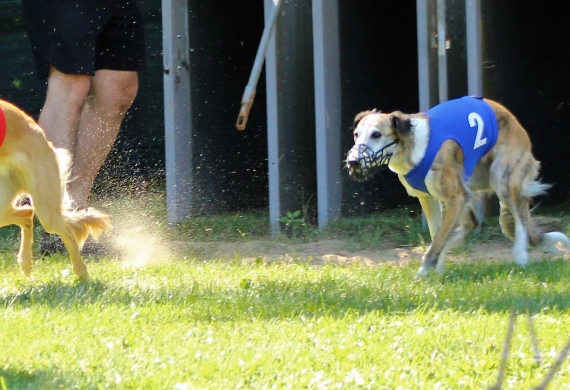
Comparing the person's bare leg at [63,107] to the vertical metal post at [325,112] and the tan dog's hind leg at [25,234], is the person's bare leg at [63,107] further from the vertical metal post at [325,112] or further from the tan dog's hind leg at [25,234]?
the vertical metal post at [325,112]

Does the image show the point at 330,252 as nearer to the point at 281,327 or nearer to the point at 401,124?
the point at 401,124

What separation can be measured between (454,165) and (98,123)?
256 centimetres

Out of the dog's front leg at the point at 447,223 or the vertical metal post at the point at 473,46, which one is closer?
the dog's front leg at the point at 447,223

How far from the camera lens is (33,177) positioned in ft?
14.6

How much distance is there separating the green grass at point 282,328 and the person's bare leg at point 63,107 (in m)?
1.31

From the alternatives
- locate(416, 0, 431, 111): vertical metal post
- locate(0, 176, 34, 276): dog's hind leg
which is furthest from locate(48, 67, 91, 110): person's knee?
locate(416, 0, 431, 111): vertical metal post

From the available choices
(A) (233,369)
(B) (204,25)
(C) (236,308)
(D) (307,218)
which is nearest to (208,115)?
(B) (204,25)

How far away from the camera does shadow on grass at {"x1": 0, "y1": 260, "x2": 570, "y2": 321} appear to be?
143 inches

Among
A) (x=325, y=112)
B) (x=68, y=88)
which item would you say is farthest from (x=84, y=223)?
(x=325, y=112)

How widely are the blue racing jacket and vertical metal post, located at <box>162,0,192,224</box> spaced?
2.80 metres

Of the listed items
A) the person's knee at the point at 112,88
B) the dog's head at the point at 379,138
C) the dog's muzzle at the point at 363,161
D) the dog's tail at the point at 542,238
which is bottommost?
the dog's tail at the point at 542,238

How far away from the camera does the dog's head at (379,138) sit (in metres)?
4.57

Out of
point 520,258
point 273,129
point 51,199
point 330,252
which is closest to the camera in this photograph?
point 51,199

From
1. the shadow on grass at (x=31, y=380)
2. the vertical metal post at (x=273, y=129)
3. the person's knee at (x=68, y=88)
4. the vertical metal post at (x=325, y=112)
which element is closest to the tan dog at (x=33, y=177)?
the person's knee at (x=68, y=88)
